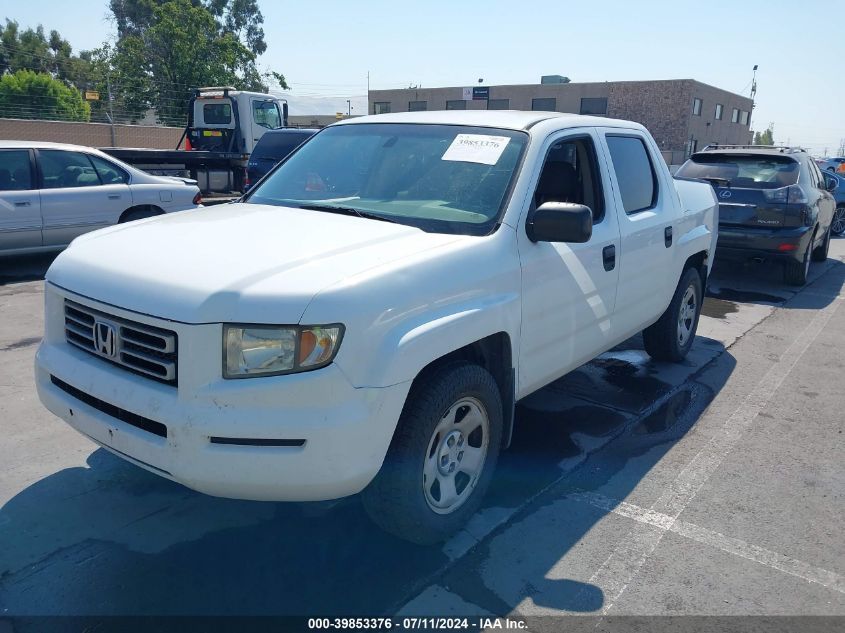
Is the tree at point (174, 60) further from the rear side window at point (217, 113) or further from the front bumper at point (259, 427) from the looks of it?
the front bumper at point (259, 427)

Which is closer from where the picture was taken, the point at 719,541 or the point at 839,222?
the point at 719,541

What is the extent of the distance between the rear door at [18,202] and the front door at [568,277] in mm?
7017

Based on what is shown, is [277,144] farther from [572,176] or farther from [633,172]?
→ [572,176]

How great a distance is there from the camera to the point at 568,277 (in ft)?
12.6

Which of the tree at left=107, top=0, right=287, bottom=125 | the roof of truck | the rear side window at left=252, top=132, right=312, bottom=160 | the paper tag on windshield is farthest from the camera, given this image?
the tree at left=107, top=0, right=287, bottom=125

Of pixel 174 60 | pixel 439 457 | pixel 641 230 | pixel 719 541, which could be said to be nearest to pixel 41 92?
pixel 174 60

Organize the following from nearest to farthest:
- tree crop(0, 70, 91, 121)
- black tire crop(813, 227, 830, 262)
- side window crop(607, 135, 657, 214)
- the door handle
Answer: the door handle, side window crop(607, 135, 657, 214), black tire crop(813, 227, 830, 262), tree crop(0, 70, 91, 121)

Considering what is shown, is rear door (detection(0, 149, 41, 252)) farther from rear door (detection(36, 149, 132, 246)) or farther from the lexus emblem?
the lexus emblem

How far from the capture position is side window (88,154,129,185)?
30.6ft

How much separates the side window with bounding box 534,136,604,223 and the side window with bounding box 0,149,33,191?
7.13 m

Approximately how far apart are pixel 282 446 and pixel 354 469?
279 millimetres

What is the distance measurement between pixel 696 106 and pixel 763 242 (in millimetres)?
50987

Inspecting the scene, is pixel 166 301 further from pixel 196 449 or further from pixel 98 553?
pixel 98 553

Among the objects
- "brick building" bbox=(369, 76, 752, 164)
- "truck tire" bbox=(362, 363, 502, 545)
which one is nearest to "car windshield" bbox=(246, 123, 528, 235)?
"truck tire" bbox=(362, 363, 502, 545)
